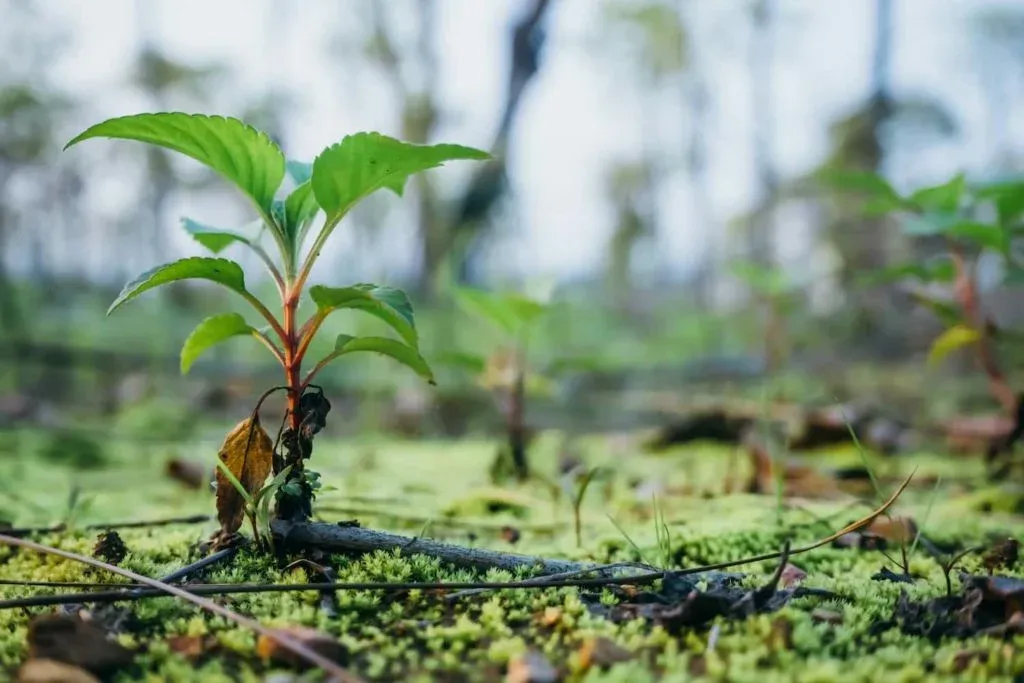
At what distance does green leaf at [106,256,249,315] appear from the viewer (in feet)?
3.17

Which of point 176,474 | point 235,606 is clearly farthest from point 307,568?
point 176,474

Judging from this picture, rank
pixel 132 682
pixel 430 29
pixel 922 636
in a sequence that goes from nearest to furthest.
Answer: pixel 132 682 → pixel 922 636 → pixel 430 29

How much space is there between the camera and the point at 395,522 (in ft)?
5.34

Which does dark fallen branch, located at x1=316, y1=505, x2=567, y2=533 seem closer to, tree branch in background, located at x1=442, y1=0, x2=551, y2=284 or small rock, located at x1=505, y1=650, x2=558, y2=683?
small rock, located at x1=505, y1=650, x2=558, y2=683

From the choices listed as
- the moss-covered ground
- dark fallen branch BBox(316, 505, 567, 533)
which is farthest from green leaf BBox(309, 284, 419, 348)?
dark fallen branch BBox(316, 505, 567, 533)

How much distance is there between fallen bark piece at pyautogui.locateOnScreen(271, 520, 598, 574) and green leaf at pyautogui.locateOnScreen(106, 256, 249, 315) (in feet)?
1.22

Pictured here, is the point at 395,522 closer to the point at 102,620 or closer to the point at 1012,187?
the point at 102,620

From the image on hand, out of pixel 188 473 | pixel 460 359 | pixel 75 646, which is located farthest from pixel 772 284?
pixel 75 646

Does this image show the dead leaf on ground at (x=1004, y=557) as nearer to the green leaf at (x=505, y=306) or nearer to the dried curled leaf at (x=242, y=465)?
the dried curled leaf at (x=242, y=465)

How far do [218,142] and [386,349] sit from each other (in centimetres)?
39

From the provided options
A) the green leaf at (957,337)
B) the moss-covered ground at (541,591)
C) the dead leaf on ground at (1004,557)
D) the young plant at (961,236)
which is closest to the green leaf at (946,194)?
the young plant at (961,236)

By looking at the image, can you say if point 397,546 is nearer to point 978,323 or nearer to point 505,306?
point 505,306

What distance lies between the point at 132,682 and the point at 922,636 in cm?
90

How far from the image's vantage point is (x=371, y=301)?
1.05m
